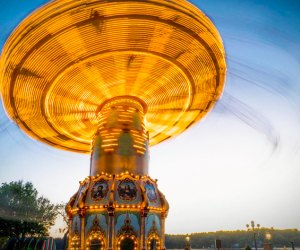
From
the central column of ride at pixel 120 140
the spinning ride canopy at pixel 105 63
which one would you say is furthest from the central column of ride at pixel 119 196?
the spinning ride canopy at pixel 105 63

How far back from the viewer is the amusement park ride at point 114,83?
1662cm

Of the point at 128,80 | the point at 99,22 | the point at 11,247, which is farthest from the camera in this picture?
the point at 11,247

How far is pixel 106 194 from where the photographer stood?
1834 cm

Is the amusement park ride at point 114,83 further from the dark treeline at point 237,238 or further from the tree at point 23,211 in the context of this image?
the dark treeline at point 237,238

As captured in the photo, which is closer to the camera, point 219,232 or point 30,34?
point 30,34

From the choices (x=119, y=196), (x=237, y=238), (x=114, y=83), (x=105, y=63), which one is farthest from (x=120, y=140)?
(x=237, y=238)

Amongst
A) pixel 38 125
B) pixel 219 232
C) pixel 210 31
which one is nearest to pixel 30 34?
pixel 38 125

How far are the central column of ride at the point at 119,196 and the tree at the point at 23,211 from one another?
101ft

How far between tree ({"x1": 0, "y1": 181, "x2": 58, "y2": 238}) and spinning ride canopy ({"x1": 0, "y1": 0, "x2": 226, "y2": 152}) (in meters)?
26.3

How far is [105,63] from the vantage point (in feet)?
63.5

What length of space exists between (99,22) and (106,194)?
389 inches

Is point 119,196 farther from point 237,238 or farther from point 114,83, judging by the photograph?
point 237,238

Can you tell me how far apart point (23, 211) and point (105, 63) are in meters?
39.7

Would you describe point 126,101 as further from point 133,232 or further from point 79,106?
point 133,232
